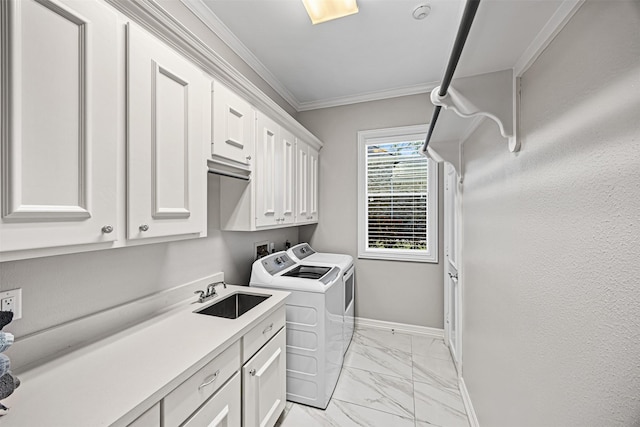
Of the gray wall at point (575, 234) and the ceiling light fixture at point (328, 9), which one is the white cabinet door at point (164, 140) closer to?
the ceiling light fixture at point (328, 9)

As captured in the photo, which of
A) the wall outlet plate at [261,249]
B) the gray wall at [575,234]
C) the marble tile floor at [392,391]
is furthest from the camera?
the wall outlet plate at [261,249]

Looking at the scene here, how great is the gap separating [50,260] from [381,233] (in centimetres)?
286

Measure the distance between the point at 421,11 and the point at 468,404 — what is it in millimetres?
2852

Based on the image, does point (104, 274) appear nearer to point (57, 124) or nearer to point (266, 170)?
point (57, 124)

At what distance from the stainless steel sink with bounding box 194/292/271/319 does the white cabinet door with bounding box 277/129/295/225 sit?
768mm

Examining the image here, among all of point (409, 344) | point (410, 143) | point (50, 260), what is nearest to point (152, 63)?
point (50, 260)

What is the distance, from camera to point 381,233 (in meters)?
3.23

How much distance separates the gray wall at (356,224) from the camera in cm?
301

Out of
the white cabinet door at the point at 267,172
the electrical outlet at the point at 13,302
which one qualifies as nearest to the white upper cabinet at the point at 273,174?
the white cabinet door at the point at 267,172

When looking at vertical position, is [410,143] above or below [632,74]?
above

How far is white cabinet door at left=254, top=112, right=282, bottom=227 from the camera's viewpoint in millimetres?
2020

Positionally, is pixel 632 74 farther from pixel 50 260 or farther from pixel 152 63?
pixel 50 260

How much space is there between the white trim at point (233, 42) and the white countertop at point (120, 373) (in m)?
2.07

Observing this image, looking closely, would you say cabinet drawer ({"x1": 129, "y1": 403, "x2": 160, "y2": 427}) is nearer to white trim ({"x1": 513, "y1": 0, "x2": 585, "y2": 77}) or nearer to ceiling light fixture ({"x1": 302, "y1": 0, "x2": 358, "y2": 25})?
white trim ({"x1": 513, "y1": 0, "x2": 585, "y2": 77})
